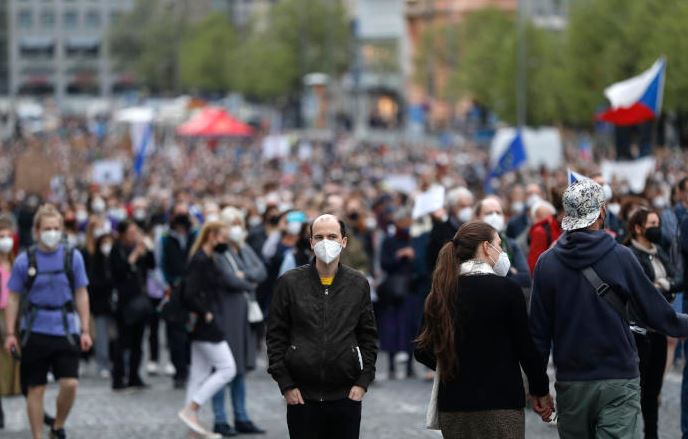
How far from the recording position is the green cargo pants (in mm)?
7723

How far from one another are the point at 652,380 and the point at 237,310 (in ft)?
10.8

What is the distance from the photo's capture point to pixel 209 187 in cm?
3250

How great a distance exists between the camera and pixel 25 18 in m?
172

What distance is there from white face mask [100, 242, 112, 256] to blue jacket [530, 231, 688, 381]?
8648 mm

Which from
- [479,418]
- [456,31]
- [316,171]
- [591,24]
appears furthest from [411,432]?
[456,31]

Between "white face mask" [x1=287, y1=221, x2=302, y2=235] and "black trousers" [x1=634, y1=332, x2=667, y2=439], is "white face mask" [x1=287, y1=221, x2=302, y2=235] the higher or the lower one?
the higher one

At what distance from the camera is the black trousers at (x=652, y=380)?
10.9 meters

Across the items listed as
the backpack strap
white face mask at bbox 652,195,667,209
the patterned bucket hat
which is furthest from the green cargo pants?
white face mask at bbox 652,195,667,209

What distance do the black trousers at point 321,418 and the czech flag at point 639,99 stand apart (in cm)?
1289

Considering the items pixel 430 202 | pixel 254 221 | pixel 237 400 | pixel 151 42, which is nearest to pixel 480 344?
pixel 237 400

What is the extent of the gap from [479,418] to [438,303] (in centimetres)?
51

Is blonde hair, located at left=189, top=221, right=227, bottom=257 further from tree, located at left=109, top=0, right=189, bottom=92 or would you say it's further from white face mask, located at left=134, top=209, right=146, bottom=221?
tree, located at left=109, top=0, right=189, bottom=92

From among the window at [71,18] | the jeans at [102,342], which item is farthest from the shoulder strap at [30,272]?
the window at [71,18]

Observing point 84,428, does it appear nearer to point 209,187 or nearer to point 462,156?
point 209,187
